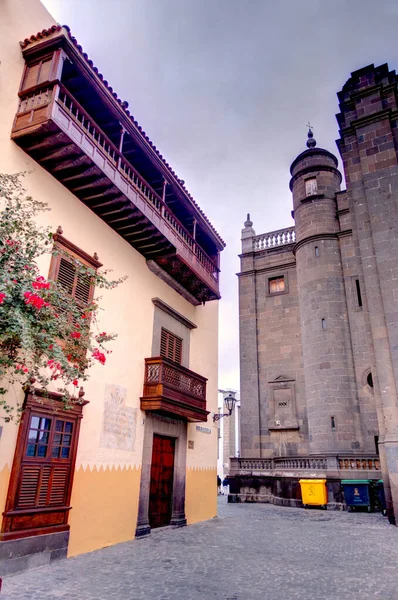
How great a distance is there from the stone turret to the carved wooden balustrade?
3.68 feet

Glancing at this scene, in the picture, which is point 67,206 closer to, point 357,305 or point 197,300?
point 197,300

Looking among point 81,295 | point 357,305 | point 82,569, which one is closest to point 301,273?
point 357,305

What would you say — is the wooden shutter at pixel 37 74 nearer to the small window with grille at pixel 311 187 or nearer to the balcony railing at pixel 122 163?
the balcony railing at pixel 122 163

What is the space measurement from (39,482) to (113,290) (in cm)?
456

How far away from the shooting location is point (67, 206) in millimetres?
8969

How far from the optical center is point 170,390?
1085 centimetres

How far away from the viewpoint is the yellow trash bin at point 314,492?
15414mm

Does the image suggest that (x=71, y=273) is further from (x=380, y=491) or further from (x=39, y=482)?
(x=380, y=491)

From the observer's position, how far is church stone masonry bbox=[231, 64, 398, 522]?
13.2 metres

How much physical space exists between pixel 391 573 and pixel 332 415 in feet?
39.7

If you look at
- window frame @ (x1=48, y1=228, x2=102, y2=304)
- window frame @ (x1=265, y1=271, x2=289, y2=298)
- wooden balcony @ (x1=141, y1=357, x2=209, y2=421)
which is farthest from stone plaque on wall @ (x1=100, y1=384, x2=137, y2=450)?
window frame @ (x1=265, y1=271, x2=289, y2=298)

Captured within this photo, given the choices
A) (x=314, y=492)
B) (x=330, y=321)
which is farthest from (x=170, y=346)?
(x=330, y=321)

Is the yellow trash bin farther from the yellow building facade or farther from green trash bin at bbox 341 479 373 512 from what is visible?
the yellow building facade

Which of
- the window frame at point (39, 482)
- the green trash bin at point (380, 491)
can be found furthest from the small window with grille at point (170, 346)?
the green trash bin at point (380, 491)
